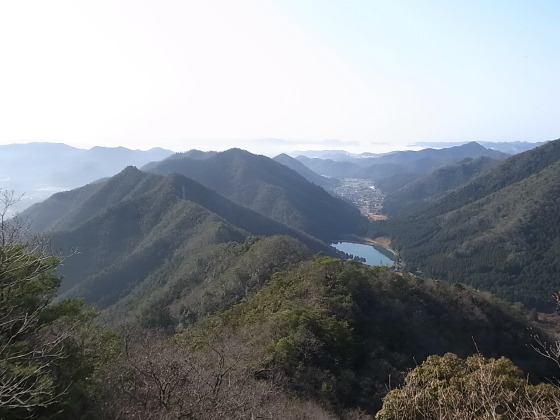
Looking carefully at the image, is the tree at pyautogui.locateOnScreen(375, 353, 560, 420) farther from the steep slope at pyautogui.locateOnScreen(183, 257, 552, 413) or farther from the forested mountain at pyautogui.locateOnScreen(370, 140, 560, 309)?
the forested mountain at pyautogui.locateOnScreen(370, 140, 560, 309)

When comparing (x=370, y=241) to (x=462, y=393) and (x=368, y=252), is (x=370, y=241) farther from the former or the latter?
(x=462, y=393)

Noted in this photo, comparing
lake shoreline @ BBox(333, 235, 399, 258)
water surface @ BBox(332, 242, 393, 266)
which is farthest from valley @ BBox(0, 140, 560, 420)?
lake shoreline @ BBox(333, 235, 399, 258)

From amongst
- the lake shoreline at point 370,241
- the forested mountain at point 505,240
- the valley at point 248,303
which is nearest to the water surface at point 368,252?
the valley at point 248,303

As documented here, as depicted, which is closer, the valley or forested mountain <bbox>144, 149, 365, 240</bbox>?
the valley

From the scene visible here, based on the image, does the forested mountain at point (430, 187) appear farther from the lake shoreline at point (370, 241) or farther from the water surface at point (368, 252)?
the water surface at point (368, 252)

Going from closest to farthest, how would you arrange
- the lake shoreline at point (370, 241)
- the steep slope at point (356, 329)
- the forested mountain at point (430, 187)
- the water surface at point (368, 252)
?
the steep slope at point (356, 329), the water surface at point (368, 252), the lake shoreline at point (370, 241), the forested mountain at point (430, 187)

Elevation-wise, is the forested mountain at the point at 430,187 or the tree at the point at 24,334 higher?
the tree at the point at 24,334
